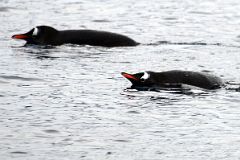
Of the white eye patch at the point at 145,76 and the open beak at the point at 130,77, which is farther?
the white eye patch at the point at 145,76

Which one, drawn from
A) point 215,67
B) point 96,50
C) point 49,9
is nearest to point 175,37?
point 96,50

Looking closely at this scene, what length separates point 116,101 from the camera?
11.2 meters

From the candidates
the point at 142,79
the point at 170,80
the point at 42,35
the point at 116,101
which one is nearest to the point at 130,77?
the point at 142,79

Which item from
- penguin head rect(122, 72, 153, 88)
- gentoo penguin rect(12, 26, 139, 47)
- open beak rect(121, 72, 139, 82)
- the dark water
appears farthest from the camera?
gentoo penguin rect(12, 26, 139, 47)

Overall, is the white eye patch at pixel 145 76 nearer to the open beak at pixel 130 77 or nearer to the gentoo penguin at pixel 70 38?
the open beak at pixel 130 77

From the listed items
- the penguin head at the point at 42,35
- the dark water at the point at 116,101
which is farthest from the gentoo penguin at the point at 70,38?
the dark water at the point at 116,101

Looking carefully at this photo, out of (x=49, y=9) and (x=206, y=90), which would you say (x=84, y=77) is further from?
(x=49, y=9)

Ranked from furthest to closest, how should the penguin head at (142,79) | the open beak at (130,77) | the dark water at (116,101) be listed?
the penguin head at (142,79) < the open beak at (130,77) < the dark water at (116,101)

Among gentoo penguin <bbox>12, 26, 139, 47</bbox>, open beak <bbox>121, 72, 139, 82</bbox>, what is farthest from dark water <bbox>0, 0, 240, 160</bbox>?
gentoo penguin <bbox>12, 26, 139, 47</bbox>

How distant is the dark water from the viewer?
888 cm

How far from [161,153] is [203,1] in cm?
1649

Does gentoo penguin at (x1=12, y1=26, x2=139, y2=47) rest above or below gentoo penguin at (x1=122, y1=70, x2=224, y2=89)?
above

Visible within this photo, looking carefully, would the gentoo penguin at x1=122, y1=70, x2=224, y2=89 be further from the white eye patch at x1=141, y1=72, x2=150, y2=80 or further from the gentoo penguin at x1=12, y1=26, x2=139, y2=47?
the gentoo penguin at x1=12, y1=26, x2=139, y2=47

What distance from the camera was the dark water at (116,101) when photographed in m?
8.88
